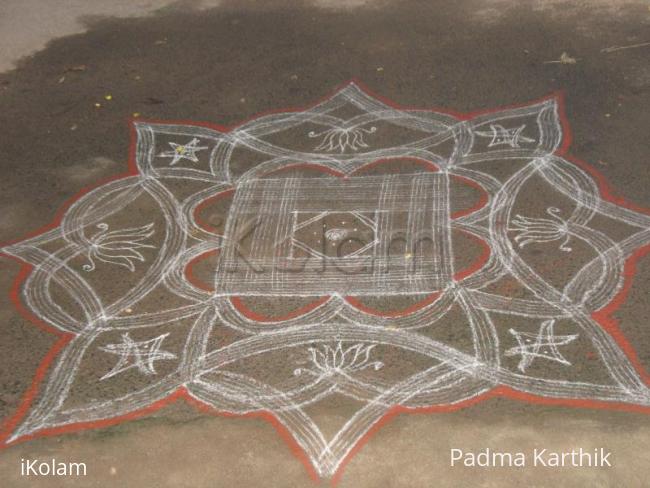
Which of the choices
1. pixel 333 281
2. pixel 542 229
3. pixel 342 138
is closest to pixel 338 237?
pixel 333 281

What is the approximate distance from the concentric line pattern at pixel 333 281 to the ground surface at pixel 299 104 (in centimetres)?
19

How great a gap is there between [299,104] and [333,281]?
112 inches

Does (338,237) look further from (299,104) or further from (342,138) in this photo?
(299,104)

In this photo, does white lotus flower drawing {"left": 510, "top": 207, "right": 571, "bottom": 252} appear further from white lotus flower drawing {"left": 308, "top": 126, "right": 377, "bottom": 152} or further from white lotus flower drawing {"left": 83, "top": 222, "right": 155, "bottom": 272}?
white lotus flower drawing {"left": 83, "top": 222, "right": 155, "bottom": 272}

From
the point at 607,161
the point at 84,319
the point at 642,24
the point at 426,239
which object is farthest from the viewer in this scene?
the point at 642,24

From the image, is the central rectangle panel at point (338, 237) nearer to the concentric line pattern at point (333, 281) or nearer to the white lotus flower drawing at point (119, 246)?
the concentric line pattern at point (333, 281)

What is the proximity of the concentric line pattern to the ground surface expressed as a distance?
0.61ft

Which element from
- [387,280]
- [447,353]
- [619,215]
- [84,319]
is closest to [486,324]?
[447,353]

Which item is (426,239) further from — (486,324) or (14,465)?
(14,465)

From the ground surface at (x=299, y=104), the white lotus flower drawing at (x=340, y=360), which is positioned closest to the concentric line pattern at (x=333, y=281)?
the white lotus flower drawing at (x=340, y=360)

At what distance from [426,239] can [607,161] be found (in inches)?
81.1

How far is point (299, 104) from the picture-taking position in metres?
8.57

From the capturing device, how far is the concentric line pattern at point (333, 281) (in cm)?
555

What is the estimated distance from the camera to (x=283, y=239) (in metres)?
6.78
